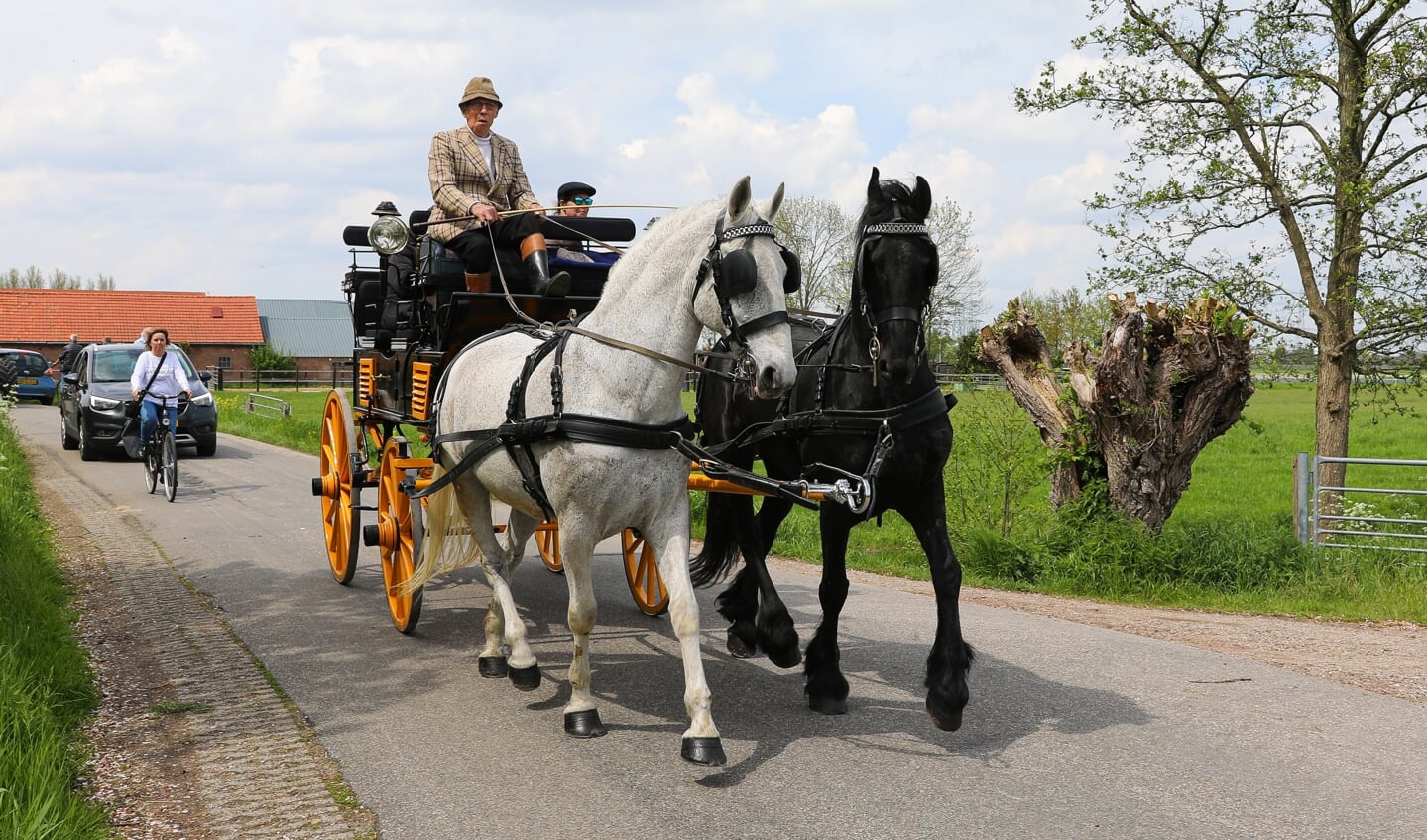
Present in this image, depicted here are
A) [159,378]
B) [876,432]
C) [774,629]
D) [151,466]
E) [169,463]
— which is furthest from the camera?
[159,378]

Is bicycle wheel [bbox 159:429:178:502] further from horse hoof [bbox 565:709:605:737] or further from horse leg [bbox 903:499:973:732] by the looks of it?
horse leg [bbox 903:499:973:732]

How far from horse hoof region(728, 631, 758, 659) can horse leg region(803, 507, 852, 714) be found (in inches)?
30.5

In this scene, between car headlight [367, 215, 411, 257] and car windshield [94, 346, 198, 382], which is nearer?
car headlight [367, 215, 411, 257]

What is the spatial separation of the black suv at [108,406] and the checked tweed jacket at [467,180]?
11.0m

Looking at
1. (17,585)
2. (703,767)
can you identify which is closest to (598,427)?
(703,767)

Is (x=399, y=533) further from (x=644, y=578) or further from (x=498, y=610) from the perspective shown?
(x=644, y=578)

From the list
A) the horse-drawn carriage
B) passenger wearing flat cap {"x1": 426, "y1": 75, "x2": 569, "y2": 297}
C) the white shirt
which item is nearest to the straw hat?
passenger wearing flat cap {"x1": 426, "y1": 75, "x2": 569, "y2": 297}

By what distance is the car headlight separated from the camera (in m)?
6.79

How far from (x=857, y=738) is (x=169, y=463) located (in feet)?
35.9

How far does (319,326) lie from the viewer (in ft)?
237

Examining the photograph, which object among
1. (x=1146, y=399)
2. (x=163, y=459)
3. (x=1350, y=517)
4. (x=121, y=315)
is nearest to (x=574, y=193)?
(x=1146, y=399)

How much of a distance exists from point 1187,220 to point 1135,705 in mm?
7967

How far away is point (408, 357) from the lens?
7.43 meters

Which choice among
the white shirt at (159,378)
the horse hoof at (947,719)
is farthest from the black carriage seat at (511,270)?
the white shirt at (159,378)
